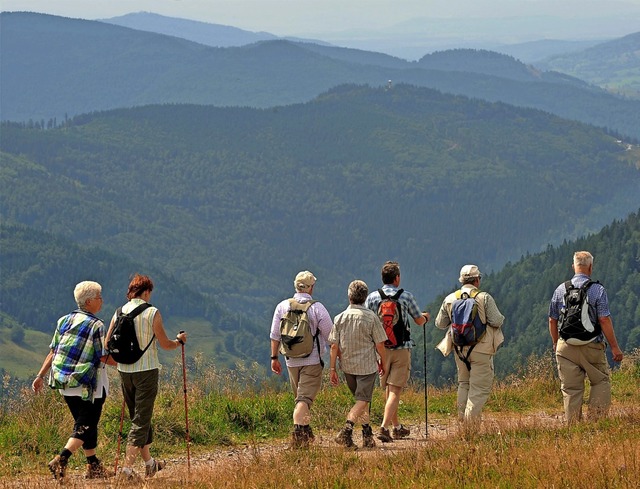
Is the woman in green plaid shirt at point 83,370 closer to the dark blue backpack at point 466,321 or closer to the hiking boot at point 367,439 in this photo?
the hiking boot at point 367,439

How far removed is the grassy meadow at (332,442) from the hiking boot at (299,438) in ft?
0.74

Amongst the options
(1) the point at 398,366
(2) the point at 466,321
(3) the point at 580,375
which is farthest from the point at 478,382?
(3) the point at 580,375

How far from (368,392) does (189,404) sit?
2.31m

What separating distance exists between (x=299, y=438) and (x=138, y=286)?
2323 millimetres

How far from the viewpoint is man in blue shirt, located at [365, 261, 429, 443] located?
437 inches

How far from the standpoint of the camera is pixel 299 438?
10.5 meters

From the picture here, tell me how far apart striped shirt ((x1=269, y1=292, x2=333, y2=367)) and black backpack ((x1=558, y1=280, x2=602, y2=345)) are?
243 centimetres

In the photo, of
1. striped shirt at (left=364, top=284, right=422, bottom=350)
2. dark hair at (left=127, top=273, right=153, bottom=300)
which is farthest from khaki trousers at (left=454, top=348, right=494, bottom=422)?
dark hair at (left=127, top=273, right=153, bottom=300)

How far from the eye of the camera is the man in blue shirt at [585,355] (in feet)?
35.7

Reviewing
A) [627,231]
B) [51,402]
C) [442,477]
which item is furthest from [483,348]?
[627,231]

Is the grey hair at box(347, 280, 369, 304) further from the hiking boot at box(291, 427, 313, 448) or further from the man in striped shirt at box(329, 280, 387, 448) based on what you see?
the hiking boot at box(291, 427, 313, 448)

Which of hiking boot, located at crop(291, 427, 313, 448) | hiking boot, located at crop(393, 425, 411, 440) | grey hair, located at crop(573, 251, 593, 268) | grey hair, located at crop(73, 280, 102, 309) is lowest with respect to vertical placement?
hiking boot, located at crop(393, 425, 411, 440)

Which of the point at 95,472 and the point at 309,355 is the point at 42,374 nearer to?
the point at 95,472

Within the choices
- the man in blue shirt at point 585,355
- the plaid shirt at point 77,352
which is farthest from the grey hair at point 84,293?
the man in blue shirt at point 585,355
